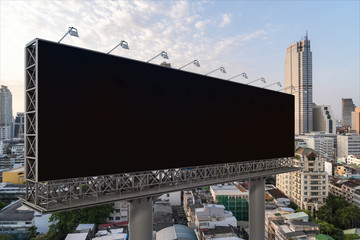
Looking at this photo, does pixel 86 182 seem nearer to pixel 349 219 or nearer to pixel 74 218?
pixel 74 218

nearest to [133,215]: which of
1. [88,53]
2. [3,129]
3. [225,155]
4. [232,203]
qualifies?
[225,155]

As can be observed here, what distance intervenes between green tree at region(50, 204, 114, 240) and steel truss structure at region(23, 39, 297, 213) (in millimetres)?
26117

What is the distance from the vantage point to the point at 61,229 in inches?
1296

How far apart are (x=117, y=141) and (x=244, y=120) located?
8.22 m

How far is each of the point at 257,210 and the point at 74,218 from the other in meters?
27.5

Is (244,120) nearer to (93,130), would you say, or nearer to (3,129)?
(93,130)

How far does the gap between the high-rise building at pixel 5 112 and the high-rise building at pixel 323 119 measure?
6955 inches

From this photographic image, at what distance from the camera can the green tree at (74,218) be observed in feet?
107

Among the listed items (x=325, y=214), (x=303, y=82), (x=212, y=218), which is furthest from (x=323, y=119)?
(x=212, y=218)

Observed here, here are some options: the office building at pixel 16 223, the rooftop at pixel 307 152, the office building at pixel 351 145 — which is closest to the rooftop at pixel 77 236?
the office building at pixel 16 223

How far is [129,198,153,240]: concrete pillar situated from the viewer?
36.9 ft

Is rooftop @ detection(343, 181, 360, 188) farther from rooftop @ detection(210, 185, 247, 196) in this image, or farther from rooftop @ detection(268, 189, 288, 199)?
rooftop @ detection(210, 185, 247, 196)

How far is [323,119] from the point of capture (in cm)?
15088

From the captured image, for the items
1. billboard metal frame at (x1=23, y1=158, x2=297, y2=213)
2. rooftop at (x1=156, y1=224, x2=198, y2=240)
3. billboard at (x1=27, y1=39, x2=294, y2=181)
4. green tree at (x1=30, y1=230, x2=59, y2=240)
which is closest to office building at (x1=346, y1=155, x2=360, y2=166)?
rooftop at (x1=156, y1=224, x2=198, y2=240)
